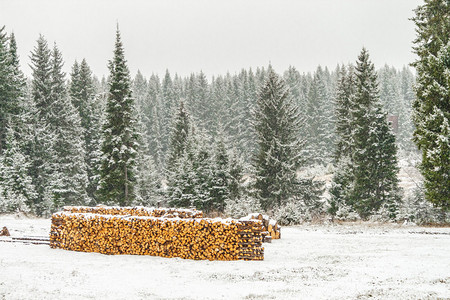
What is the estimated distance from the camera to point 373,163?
32938mm

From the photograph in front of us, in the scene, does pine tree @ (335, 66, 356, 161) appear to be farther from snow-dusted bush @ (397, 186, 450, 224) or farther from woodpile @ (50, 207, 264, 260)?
woodpile @ (50, 207, 264, 260)

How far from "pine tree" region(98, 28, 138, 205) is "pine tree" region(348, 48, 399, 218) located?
20420 millimetres

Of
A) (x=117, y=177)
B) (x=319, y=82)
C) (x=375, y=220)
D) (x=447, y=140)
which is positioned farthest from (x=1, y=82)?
(x=319, y=82)

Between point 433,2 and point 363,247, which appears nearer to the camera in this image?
point 363,247

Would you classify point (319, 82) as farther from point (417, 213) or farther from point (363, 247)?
point (363, 247)

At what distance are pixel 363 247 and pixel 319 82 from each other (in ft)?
280

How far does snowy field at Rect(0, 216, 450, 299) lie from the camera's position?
7.95m

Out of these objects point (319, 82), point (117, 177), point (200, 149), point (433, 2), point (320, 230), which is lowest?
point (320, 230)

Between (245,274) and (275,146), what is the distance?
26424mm

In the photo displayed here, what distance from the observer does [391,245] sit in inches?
575

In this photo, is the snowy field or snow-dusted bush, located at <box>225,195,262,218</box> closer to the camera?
the snowy field

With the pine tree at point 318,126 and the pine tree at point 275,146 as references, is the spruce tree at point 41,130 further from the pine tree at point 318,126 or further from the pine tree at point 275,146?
the pine tree at point 318,126

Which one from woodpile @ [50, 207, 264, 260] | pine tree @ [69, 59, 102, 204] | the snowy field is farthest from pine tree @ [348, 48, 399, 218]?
pine tree @ [69, 59, 102, 204]

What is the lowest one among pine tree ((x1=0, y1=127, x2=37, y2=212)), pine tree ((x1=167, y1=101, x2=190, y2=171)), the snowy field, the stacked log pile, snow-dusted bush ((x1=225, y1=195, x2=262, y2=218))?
the snowy field
